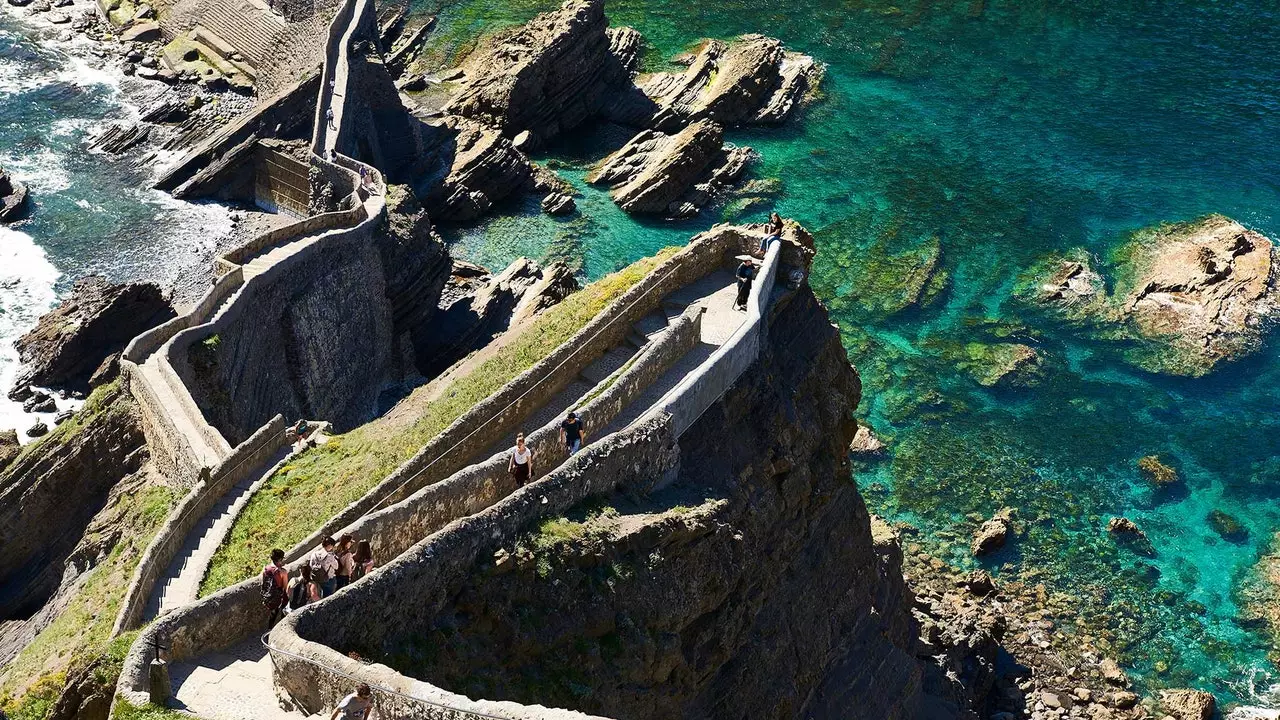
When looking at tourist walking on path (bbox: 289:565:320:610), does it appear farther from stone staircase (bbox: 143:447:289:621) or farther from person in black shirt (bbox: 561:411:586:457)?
person in black shirt (bbox: 561:411:586:457)

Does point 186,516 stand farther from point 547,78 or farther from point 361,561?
point 547,78

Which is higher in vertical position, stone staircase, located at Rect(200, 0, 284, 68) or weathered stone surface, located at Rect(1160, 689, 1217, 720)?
stone staircase, located at Rect(200, 0, 284, 68)

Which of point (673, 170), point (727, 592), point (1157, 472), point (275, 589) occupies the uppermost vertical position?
point (275, 589)

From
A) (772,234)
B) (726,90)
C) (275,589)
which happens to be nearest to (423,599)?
(275,589)

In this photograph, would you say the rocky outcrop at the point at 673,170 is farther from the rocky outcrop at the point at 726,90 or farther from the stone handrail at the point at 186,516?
the stone handrail at the point at 186,516

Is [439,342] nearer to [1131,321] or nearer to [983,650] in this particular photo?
[983,650]

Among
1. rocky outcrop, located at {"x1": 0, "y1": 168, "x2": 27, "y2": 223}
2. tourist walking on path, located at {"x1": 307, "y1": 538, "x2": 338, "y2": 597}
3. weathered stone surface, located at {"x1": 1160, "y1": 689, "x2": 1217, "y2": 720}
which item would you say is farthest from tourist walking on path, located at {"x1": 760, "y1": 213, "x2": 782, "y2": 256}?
rocky outcrop, located at {"x1": 0, "y1": 168, "x2": 27, "y2": 223}

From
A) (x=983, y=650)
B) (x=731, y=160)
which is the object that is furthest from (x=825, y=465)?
(x=731, y=160)
